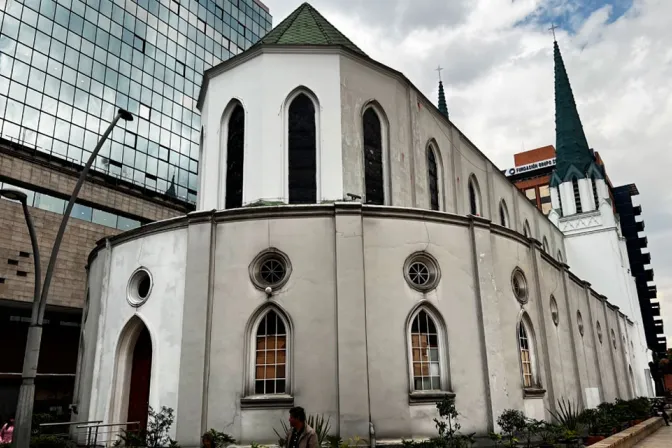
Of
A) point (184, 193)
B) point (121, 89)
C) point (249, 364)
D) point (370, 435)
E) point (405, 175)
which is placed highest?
point (121, 89)

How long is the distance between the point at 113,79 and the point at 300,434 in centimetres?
3366

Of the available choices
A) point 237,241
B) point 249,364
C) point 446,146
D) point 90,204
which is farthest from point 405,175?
point 90,204

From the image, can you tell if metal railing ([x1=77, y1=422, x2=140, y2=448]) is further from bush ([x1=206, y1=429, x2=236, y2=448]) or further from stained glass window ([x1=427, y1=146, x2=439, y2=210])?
stained glass window ([x1=427, y1=146, x2=439, y2=210])

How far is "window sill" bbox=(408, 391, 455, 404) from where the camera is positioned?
525 inches

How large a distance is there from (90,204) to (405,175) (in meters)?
18.7

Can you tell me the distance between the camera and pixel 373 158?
739 inches

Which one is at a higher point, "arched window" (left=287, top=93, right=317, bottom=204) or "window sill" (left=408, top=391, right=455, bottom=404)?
"arched window" (left=287, top=93, right=317, bottom=204)

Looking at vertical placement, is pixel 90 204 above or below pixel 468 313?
above

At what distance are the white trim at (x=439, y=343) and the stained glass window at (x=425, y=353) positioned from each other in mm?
74

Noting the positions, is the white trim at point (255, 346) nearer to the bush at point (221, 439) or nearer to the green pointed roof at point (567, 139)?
the bush at point (221, 439)

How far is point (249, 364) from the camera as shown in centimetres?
1350

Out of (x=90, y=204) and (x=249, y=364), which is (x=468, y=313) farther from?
(x=90, y=204)

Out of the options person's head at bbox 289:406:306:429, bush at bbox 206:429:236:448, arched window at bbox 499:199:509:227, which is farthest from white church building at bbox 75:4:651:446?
arched window at bbox 499:199:509:227

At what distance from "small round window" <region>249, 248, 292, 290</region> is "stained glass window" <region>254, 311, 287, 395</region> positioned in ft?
2.66
